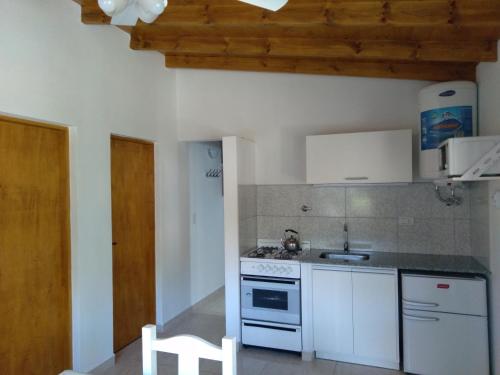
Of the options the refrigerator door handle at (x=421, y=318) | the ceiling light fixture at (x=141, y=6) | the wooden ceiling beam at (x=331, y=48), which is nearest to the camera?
the ceiling light fixture at (x=141, y=6)

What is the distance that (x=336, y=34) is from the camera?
2.75 m

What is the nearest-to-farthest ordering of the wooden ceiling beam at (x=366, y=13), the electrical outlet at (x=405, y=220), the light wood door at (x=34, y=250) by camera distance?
1. the wooden ceiling beam at (x=366, y=13)
2. the light wood door at (x=34, y=250)
3. the electrical outlet at (x=405, y=220)

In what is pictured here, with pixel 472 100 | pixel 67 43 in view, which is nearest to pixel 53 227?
pixel 67 43

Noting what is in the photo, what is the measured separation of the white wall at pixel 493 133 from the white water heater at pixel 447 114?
82 mm

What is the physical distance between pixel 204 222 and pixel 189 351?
3.44m

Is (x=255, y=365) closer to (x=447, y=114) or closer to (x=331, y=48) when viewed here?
(x=447, y=114)

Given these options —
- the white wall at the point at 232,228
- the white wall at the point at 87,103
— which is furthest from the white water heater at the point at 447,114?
the white wall at the point at 87,103

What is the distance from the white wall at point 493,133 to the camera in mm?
2504

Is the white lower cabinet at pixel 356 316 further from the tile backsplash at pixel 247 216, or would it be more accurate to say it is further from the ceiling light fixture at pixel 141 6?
the ceiling light fixture at pixel 141 6

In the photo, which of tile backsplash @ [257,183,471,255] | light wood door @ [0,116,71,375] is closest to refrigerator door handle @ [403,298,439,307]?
tile backsplash @ [257,183,471,255]

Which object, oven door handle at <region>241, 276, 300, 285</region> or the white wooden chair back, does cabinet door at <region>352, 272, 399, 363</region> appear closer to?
oven door handle at <region>241, 276, 300, 285</region>

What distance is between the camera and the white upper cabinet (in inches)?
126

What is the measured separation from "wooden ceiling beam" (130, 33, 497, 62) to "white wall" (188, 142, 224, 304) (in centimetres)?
143

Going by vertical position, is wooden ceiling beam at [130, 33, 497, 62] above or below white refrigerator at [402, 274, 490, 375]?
above
